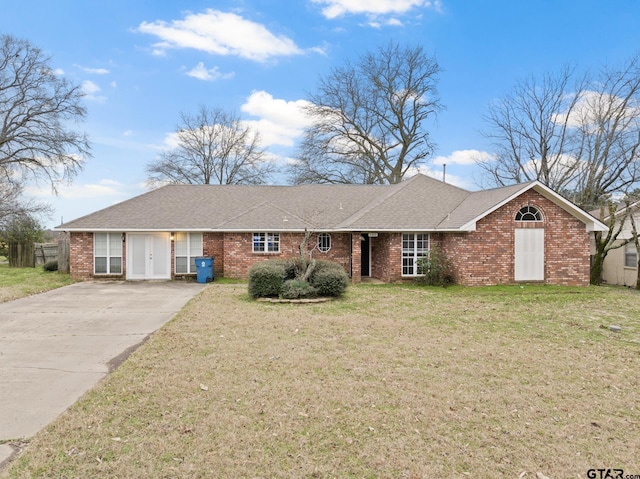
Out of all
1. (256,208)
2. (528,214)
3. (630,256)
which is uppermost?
(256,208)

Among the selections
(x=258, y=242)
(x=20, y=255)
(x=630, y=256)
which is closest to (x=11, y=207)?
(x=20, y=255)

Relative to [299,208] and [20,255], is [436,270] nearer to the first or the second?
[299,208]

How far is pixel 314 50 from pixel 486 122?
16404 millimetres

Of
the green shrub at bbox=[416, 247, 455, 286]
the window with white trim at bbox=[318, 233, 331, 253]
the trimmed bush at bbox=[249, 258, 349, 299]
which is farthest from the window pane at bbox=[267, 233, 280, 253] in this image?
the green shrub at bbox=[416, 247, 455, 286]

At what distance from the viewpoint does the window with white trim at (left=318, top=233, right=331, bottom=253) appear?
18172 mm

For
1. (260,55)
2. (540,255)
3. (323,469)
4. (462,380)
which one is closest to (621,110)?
(540,255)

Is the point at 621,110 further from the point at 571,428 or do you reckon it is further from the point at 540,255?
the point at 571,428

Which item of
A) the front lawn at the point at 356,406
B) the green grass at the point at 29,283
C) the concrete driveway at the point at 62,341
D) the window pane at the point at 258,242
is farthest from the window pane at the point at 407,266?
the green grass at the point at 29,283

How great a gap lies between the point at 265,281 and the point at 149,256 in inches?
317

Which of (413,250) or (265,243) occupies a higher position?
(265,243)

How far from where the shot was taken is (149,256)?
17.6 metres

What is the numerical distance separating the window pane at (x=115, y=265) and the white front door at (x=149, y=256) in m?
0.38

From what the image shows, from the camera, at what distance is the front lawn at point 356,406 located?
11.9 ft

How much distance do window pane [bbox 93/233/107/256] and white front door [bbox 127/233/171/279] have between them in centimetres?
99
